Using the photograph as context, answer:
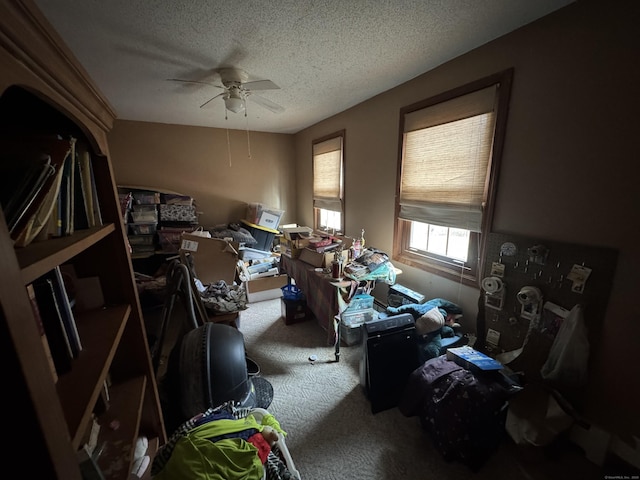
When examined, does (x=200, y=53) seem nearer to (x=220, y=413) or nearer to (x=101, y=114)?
(x=101, y=114)

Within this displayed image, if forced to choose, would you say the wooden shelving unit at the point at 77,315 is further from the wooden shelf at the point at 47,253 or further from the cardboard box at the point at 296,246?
the cardboard box at the point at 296,246

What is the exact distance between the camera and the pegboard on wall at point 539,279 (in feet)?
4.25

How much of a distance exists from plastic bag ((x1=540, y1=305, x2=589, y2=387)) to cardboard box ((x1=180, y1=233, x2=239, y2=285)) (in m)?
2.57

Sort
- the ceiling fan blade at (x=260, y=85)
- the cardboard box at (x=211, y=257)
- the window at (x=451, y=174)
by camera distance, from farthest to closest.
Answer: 1. the cardboard box at (x=211, y=257)
2. the ceiling fan blade at (x=260, y=85)
3. the window at (x=451, y=174)

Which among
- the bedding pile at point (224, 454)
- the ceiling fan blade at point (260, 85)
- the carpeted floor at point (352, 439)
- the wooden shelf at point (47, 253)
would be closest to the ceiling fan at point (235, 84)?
the ceiling fan blade at point (260, 85)

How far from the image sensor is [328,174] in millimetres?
3539

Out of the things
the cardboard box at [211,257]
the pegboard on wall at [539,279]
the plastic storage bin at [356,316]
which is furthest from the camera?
the cardboard box at [211,257]

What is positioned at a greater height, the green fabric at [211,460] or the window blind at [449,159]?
the window blind at [449,159]

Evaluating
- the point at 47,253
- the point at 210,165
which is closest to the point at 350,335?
the point at 47,253

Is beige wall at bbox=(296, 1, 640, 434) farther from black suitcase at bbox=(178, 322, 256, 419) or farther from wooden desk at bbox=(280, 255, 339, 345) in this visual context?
black suitcase at bbox=(178, 322, 256, 419)

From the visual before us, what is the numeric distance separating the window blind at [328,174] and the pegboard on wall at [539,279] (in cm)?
199

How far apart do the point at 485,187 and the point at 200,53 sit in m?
2.23

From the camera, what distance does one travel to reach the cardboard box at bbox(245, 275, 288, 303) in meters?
3.21

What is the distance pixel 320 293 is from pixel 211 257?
1.25 meters
